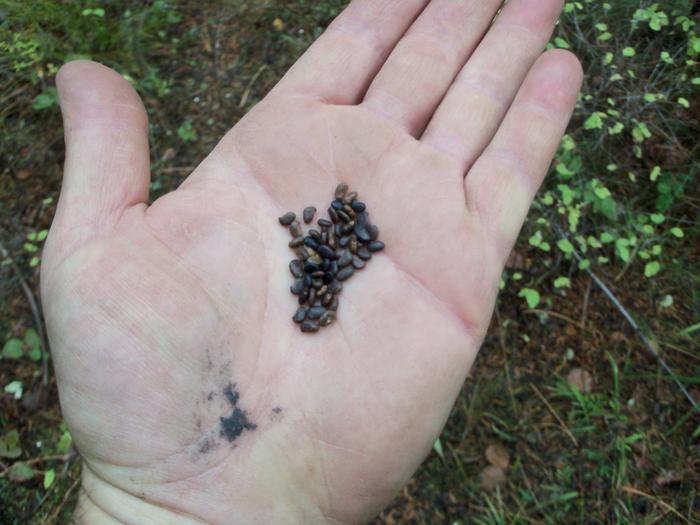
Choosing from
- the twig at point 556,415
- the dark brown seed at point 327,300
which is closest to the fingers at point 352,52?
the dark brown seed at point 327,300

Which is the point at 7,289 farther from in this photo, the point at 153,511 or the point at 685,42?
the point at 685,42

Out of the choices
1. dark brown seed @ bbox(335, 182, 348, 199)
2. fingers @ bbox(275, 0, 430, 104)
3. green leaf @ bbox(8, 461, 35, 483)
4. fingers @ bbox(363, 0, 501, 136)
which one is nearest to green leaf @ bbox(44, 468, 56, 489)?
green leaf @ bbox(8, 461, 35, 483)

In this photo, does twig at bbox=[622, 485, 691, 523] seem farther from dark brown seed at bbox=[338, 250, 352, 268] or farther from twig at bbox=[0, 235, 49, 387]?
twig at bbox=[0, 235, 49, 387]

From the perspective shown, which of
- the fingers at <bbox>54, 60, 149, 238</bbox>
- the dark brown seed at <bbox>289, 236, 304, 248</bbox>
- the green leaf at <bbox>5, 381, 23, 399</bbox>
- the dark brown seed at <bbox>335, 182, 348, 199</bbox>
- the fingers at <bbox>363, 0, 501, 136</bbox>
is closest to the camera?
the fingers at <bbox>54, 60, 149, 238</bbox>

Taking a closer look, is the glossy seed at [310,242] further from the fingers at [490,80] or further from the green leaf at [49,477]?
the green leaf at [49,477]

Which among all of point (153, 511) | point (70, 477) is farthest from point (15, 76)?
point (153, 511)

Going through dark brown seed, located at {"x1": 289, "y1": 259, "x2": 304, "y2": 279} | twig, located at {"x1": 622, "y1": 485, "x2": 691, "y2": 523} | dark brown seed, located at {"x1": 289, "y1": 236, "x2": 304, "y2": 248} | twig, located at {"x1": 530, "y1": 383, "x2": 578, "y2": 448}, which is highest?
dark brown seed, located at {"x1": 289, "y1": 236, "x2": 304, "y2": 248}

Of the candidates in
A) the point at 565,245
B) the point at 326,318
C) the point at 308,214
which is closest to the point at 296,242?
the point at 308,214
